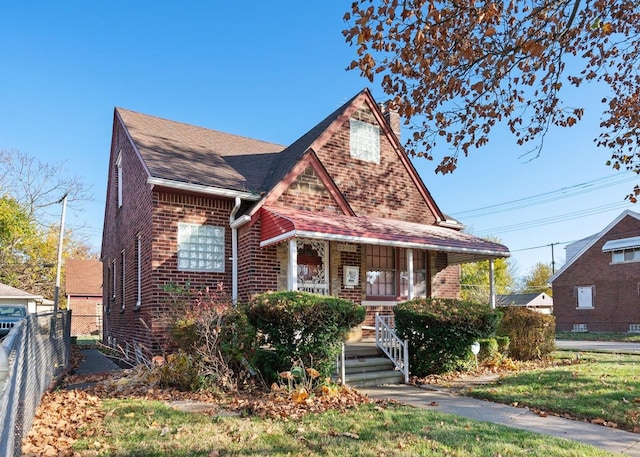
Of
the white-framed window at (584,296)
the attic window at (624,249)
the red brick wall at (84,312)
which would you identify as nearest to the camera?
the attic window at (624,249)

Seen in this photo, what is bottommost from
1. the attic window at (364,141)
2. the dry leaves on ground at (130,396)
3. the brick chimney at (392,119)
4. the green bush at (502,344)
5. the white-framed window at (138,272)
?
the dry leaves on ground at (130,396)

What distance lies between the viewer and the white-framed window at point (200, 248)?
10.8 metres

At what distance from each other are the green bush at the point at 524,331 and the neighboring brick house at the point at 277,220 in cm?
194

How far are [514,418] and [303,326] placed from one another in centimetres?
317

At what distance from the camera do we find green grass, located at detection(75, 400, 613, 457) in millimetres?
4398

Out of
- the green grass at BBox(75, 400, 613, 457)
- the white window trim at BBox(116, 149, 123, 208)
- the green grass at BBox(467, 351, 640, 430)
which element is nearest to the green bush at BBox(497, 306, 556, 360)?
the green grass at BBox(467, 351, 640, 430)

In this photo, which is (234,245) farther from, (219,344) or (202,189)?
(219,344)

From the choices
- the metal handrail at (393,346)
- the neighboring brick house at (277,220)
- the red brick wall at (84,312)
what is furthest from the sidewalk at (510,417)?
the red brick wall at (84,312)

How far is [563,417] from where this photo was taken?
6.09m

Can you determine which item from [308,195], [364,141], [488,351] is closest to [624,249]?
[364,141]

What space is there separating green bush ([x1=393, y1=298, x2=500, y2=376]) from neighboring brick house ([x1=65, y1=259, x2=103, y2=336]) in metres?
35.5

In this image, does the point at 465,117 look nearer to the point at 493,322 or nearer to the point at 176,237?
the point at 493,322

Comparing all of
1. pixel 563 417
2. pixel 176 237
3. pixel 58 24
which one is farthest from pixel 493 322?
pixel 58 24

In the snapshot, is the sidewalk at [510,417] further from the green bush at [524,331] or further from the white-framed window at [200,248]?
the white-framed window at [200,248]
